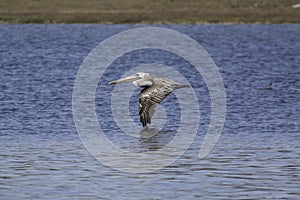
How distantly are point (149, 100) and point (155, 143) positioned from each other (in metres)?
0.94

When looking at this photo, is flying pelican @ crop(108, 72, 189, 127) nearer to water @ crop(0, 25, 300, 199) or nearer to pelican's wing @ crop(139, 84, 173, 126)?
pelican's wing @ crop(139, 84, 173, 126)

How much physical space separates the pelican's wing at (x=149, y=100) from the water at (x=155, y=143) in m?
0.52

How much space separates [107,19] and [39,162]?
36.8 m

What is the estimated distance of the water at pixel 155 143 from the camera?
11375 millimetres

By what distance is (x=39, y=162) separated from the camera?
1305 cm

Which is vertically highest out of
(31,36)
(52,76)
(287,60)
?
(31,36)

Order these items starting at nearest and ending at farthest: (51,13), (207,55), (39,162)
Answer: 1. (39,162)
2. (207,55)
3. (51,13)

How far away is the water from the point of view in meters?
11.4

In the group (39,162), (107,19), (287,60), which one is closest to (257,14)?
(107,19)

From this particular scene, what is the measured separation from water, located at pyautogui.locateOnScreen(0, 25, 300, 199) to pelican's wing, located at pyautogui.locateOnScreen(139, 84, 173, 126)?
521 millimetres

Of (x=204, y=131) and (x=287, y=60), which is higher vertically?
(x=287, y=60)

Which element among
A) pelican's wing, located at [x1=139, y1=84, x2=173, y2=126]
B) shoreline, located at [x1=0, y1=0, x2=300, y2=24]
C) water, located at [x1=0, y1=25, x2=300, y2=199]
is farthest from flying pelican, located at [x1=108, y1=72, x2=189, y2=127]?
shoreline, located at [x1=0, y1=0, x2=300, y2=24]

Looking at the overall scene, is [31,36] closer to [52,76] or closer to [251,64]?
[251,64]

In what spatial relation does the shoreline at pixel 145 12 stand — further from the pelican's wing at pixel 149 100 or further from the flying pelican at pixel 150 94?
the pelican's wing at pixel 149 100
